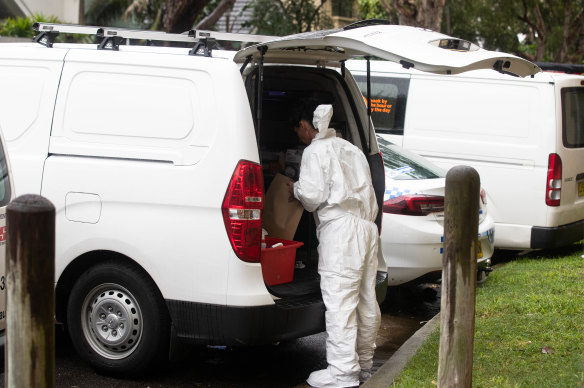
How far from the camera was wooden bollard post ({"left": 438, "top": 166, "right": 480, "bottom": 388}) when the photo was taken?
13.4 feet

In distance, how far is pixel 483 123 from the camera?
9719mm

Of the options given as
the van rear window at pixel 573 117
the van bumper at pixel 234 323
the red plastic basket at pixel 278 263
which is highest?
the van rear window at pixel 573 117

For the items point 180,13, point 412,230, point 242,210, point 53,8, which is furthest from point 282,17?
point 242,210

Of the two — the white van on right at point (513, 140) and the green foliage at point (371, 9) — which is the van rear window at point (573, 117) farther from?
the green foliage at point (371, 9)

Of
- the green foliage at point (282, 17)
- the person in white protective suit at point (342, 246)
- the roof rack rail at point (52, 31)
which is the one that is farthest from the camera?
the green foliage at point (282, 17)

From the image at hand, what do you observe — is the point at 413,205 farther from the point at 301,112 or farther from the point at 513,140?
the point at 513,140

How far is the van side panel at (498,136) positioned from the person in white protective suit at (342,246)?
427 cm

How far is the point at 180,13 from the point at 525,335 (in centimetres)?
1208

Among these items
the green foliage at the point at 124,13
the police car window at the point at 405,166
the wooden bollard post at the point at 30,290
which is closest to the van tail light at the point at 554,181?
the police car window at the point at 405,166

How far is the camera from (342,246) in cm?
541

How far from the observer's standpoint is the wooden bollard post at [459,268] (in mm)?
4098

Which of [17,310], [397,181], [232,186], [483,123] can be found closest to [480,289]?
[397,181]

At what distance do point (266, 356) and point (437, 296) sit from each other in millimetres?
2940

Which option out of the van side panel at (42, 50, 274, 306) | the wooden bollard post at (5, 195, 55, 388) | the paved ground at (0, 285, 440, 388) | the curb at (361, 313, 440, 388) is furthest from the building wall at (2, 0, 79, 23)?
the wooden bollard post at (5, 195, 55, 388)
